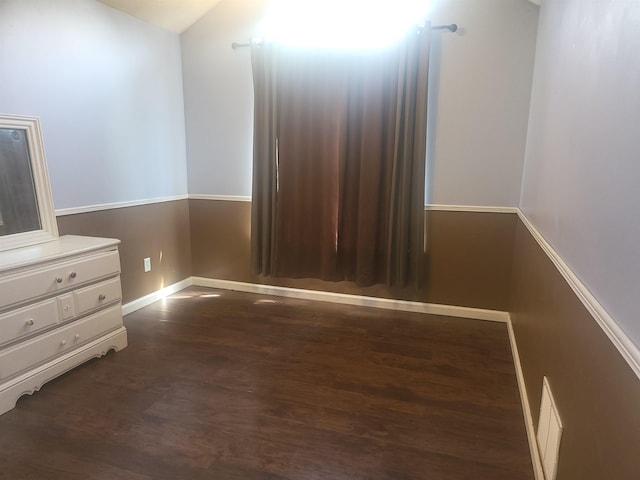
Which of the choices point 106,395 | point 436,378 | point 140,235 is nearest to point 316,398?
point 436,378

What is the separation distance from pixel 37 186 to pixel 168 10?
66.9 inches

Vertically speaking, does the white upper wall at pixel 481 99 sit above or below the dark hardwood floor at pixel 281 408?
above

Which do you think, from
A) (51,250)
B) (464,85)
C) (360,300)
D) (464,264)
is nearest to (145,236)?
(51,250)

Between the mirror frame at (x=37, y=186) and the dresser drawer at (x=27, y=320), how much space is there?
0.42 m

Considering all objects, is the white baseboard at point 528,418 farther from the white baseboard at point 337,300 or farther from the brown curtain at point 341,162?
the brown curtain at point 341,162

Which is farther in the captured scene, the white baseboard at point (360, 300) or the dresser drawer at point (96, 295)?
the white baseboard at point (360, 300)

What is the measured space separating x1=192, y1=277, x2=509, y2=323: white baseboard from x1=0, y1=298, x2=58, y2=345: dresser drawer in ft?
5.71

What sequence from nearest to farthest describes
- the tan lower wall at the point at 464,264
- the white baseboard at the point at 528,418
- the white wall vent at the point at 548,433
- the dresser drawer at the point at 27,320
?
the white wall vent at the point at 548,433 < the white baseboard at the point at 528,418 < the dresser drawer at the point at 27,320 < the tan lower wall at the point at 464,264

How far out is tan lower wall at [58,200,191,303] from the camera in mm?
2826

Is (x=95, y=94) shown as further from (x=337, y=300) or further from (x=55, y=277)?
(x=337, y=300)

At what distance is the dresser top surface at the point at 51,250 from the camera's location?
199cm

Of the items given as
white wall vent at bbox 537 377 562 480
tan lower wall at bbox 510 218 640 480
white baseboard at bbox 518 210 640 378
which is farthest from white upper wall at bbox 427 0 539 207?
white wall vent at bbox 537 377 562 480

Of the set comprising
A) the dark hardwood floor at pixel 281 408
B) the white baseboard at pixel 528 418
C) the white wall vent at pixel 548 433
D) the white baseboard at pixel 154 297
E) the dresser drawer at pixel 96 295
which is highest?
the dresser drawer at pixel 96 295

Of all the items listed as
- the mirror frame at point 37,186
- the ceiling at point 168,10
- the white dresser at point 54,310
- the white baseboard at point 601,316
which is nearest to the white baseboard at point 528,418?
Answer: the white baseboard at point 601,316
